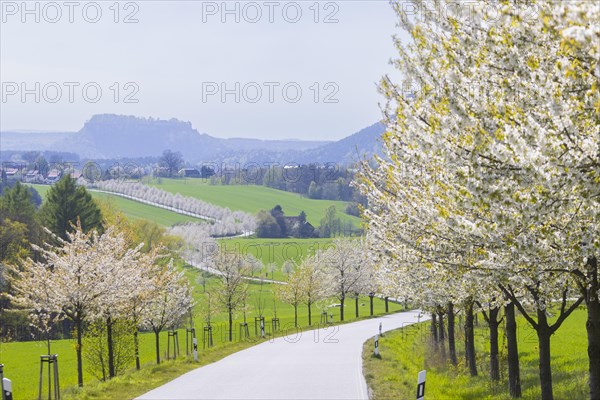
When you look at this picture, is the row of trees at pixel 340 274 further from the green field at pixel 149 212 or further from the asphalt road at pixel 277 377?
the green field at pixel 149 212

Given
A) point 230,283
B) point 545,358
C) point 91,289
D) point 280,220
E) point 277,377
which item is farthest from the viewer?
point 280,220

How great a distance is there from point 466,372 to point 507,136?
18.9 meters

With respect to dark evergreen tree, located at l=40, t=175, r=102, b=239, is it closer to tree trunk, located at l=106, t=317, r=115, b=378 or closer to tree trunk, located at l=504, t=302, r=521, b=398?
tree trunk, located at l=106, t=317, r=115, b=378

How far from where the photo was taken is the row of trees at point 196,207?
536ft

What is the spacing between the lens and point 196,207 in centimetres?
18100

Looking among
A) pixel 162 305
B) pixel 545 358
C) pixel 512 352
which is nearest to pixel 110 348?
pixel 162 305

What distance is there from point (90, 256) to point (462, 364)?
572 inches

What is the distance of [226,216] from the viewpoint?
17475 centimetres

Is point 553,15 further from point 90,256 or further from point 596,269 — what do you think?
point 90,256

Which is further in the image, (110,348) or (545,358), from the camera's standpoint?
(110,348)

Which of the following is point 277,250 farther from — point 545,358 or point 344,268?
point 545,358

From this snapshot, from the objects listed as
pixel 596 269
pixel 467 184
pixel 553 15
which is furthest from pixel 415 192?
pixel 553 15

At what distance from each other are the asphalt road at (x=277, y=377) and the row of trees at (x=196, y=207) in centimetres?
13113

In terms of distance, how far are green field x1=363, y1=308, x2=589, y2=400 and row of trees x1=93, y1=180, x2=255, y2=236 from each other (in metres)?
129
